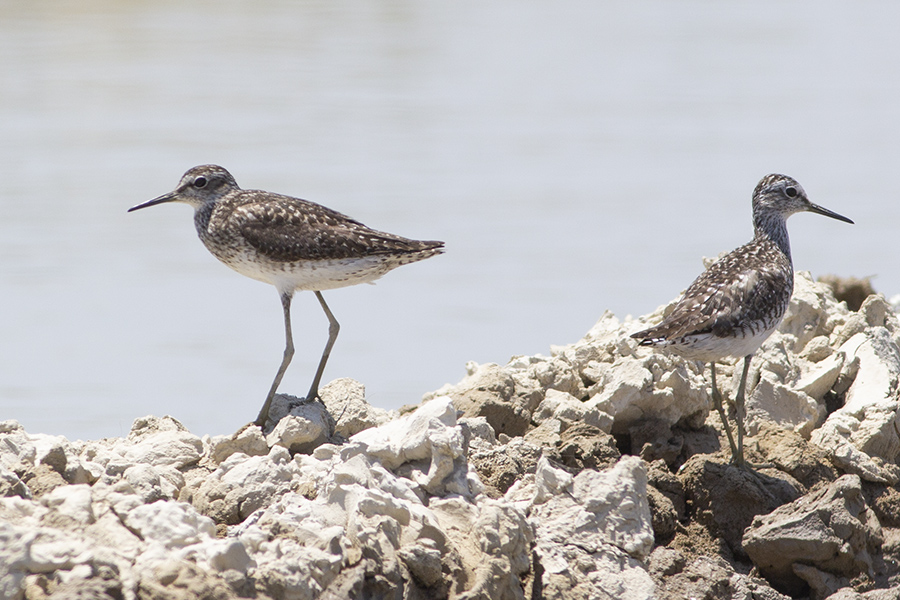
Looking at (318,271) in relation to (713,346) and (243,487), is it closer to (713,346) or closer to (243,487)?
(243,487)

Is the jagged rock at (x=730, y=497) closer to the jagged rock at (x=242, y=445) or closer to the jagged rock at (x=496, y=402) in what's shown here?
the jagged rock at (x=496, y=402)

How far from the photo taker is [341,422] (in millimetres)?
7551

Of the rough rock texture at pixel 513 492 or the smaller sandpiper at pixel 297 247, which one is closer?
the rough rock texture at pixel 513 492

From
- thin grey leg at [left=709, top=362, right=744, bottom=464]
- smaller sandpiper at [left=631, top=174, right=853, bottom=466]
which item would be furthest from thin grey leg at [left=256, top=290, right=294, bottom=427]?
thin grey leg at [left=709, top=362, right=744, bottom=464]

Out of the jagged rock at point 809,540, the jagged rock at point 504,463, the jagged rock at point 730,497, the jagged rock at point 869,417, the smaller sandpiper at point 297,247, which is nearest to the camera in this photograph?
the jagged rock at point 809,540

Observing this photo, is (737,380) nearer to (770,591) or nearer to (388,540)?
(770,591)

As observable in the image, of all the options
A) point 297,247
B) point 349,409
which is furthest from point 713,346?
point 297,247

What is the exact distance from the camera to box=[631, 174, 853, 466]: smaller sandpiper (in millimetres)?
7418

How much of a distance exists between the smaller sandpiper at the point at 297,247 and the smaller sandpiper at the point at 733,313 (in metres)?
1.83

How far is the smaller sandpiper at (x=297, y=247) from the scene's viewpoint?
317 inches

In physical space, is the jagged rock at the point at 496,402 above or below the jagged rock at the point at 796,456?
above

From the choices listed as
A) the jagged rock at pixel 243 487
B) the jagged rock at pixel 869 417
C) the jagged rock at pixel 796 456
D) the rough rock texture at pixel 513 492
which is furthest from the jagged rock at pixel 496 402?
the jagged rock at pixel 869 417

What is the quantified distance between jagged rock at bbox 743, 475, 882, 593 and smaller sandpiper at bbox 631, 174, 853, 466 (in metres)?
0.61

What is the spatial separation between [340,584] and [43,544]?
1.34m
